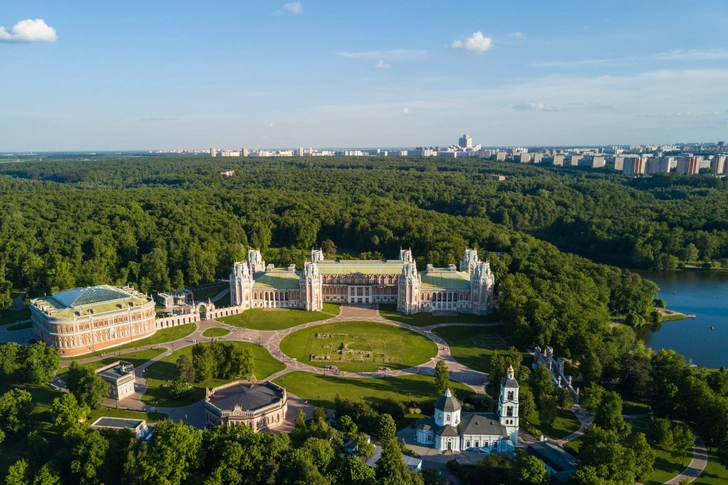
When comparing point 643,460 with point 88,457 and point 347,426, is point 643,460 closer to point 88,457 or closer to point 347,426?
point 347,426

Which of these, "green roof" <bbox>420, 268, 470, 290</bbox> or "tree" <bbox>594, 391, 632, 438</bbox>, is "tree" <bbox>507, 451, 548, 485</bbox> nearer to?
"tree" <bbox>594, 391, 632, 438</bbox>

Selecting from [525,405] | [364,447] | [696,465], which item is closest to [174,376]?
[364,447]

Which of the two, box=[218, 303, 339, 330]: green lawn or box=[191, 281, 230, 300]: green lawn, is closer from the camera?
box=[218, 303, 339, 330]: green lawn

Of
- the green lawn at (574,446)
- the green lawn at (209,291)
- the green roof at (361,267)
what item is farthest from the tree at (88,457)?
the green roof at (361,267)

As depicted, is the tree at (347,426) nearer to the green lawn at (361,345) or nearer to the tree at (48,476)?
the green lawn at (361,345)

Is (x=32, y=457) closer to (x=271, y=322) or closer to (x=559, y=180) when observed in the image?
(x=271, y=322)

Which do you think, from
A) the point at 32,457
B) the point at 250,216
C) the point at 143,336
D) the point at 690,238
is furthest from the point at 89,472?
the point at 690,238

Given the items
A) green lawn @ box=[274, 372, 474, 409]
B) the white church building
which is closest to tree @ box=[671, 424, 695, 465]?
the white church building
